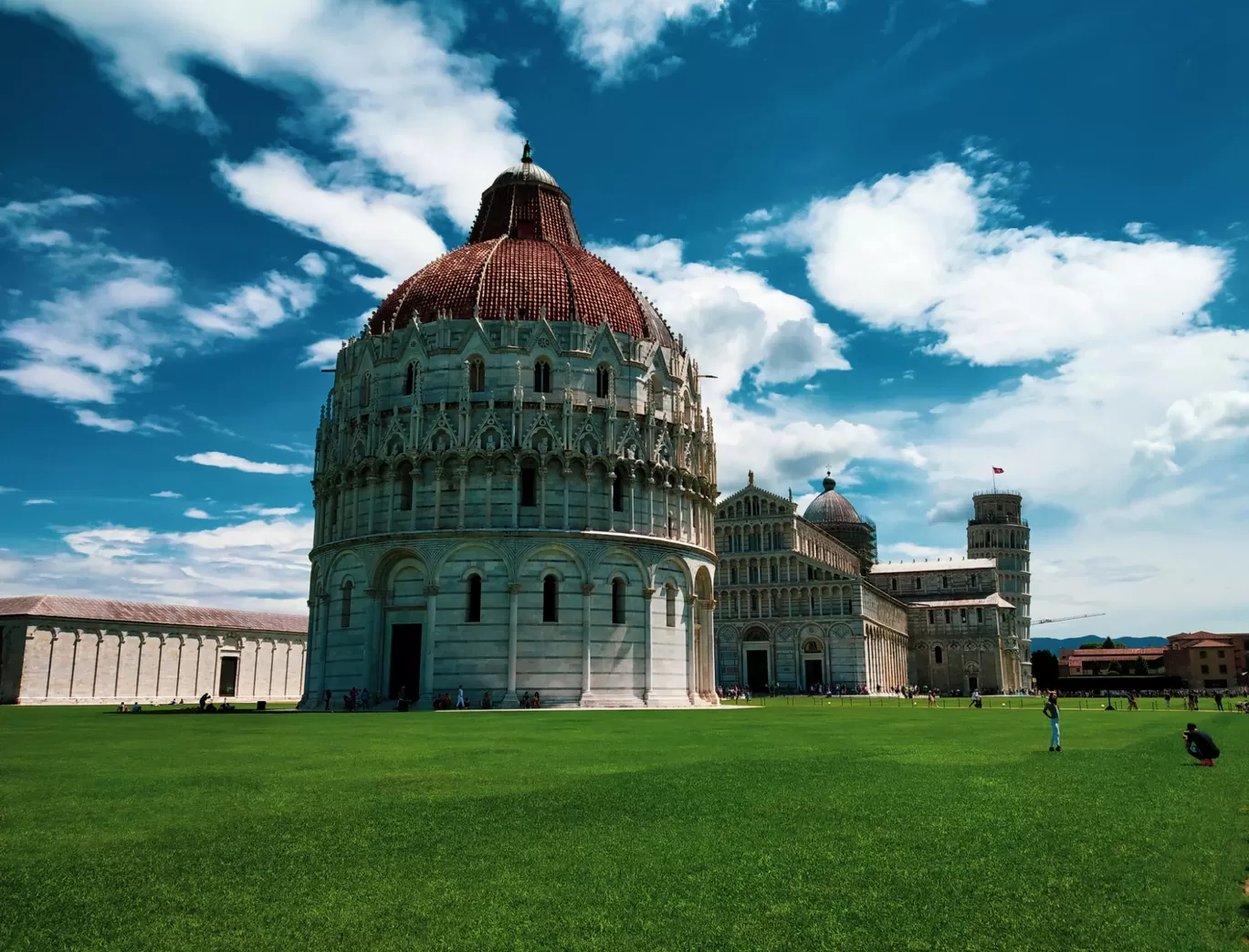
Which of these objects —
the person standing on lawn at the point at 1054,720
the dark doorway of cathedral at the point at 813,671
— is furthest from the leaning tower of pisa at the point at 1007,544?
the person standing on lawn at the point at 1054,720

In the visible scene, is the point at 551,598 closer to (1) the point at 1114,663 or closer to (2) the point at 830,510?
(2) the point at 830,510

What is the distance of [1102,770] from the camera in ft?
59.1

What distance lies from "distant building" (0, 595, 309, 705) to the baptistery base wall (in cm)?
2579

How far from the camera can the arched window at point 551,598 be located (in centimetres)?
5006

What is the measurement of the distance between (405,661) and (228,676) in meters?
40.4

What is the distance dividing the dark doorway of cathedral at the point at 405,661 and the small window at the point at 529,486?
8.50 meters

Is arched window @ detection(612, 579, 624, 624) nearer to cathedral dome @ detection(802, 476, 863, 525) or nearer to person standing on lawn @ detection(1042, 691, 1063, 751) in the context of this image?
person standing on lawn @ detection(1042, 691, 1063, 751)

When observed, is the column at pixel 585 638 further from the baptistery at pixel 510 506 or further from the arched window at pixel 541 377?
the arched window at pixel 541 377

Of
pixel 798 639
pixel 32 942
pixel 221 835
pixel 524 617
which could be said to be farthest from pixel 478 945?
pixel 798 639

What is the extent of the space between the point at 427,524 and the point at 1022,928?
45203mm

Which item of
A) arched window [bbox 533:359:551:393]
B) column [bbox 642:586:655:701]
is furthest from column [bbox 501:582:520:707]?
arched window [bbox 533:359:551:393]

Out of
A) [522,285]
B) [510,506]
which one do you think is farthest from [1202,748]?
[522,285]

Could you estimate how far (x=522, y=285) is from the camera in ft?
185

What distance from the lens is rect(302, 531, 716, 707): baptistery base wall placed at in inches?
1939
